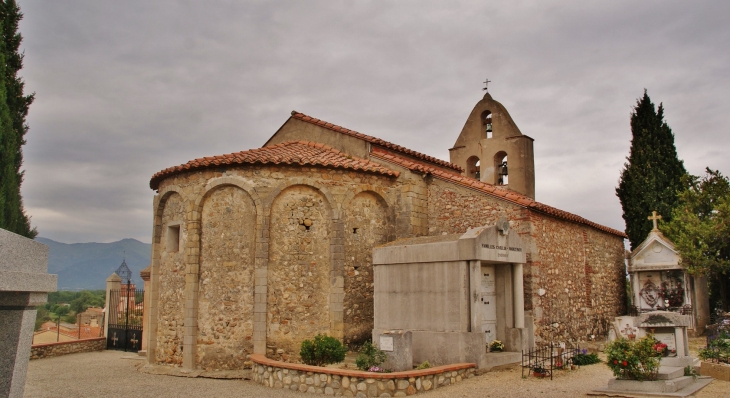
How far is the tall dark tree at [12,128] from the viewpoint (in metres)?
24.2

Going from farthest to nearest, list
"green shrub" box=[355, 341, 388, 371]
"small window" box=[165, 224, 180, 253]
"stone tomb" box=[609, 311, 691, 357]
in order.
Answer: "small window" box=[165, 224, 180, 253] < "stone tomb" box=[609, 311, 691, 357] < "green shrub" box=[355, 341, 388, 371]

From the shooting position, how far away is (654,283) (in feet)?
65.5

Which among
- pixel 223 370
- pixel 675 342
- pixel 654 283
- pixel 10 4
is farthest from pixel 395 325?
pixel 10 4

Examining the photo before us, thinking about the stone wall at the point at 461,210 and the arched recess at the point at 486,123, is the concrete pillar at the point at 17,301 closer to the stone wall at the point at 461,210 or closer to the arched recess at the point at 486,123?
the stone wall at the point at 461,210

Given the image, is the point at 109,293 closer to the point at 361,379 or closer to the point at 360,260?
the point at 360,260

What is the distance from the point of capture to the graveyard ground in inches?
392

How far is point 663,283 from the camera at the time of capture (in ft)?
64.9

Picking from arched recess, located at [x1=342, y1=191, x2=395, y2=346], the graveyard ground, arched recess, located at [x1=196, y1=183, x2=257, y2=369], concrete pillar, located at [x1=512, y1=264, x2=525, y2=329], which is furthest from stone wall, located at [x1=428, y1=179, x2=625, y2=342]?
arched recess, located at [x1=196, y1=183, x2=257, y2=369]

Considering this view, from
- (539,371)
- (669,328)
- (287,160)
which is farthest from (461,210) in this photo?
(669,328)

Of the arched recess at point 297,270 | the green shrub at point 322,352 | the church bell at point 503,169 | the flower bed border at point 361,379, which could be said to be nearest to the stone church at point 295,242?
the arched recess at point 297,270

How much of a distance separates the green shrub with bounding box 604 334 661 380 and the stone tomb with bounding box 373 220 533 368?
9.32 feet

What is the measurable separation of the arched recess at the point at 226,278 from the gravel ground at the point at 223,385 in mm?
929

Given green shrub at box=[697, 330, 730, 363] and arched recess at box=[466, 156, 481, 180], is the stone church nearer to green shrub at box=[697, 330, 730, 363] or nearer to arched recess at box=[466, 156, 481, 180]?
green shrub at box=[697, 330, 730, 363]

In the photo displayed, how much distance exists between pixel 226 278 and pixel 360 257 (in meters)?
3.55
